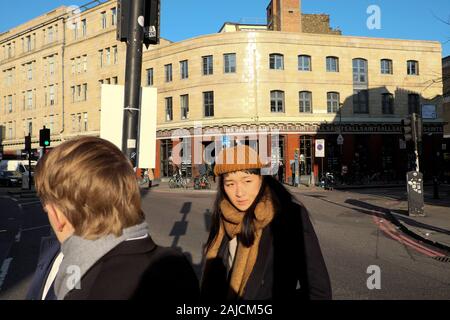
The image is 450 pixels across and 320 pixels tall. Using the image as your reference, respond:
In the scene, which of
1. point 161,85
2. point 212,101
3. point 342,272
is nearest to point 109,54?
point 161,85

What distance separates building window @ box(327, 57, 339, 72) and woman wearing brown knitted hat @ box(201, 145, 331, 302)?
3249cm

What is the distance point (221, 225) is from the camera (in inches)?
102

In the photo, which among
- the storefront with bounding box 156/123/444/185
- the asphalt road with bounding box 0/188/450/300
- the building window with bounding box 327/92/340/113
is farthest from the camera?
the building window with bounding box 327/92/340/113

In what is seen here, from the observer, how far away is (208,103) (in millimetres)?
32281

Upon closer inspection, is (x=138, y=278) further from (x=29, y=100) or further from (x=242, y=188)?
(x=29, y=100)

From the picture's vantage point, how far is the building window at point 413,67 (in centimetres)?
3473

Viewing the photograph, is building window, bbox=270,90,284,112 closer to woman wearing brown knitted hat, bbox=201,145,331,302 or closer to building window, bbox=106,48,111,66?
building window, bbox=106,48,111,66

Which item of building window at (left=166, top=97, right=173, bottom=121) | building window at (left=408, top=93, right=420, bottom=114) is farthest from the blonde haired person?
building window at (left=408, top=93, right=420, bottom=114)

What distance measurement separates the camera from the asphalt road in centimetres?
526

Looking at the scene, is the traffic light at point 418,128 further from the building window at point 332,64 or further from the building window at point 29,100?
the building window at point 29,100

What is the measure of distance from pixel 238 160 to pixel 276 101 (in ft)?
97.9

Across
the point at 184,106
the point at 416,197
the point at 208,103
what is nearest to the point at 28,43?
the point at 184,106

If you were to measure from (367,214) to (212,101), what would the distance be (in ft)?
68.6
